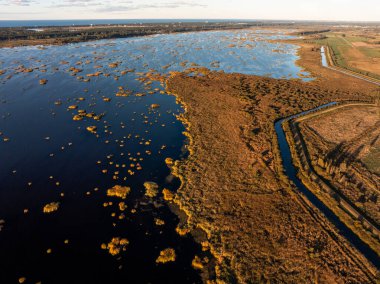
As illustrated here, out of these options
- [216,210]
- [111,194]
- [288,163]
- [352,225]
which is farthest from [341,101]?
[111,194]

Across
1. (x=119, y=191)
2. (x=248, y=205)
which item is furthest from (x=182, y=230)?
(x=119, y=191)

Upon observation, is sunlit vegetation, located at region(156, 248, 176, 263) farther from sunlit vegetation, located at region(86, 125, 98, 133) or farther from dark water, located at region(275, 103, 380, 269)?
sunlit vegetation, located at region(86, 125, 98, 133)

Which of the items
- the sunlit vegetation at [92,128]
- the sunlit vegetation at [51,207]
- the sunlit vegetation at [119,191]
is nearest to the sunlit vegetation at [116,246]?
the sunlit vegetation at [119,191]

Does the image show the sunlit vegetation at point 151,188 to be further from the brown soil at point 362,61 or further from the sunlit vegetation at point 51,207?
the brown soil at point 362,61

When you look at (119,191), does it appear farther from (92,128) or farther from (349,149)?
(349,149)

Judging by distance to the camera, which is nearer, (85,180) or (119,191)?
(119,191)

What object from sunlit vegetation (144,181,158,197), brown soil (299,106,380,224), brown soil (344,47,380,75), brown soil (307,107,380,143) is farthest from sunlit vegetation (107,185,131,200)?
brown soil (344,47,380,75)

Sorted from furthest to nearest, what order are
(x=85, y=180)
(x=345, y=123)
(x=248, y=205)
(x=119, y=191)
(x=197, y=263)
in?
1. (x=345, y=123)
2. (x=85, y=180)
3. (x=119, y=191)
4. (x=248, y=205)
5. (x=197, y=263)

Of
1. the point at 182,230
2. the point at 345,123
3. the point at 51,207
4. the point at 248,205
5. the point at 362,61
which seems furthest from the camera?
the point at 362,61
